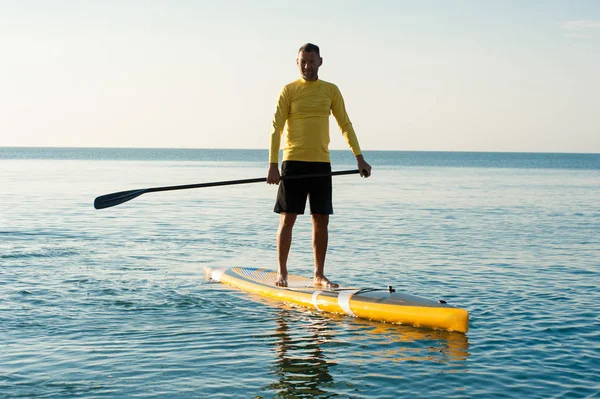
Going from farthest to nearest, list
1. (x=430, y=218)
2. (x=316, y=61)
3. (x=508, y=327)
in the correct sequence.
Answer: (x=430, y=218) → (x=316, y=61) → (x=508, y=327)

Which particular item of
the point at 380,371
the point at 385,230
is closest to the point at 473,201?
the point at 385,230

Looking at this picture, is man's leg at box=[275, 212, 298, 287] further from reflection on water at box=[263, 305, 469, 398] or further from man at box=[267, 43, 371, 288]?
reflection on water at box=[263, 305, 469, 398]

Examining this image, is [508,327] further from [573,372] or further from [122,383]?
[122,383]

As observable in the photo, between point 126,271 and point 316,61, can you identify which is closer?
point 316,61

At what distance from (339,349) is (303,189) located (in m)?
1.99

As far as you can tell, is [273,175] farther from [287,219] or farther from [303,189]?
[287,219]

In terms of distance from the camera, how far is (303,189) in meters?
7.74

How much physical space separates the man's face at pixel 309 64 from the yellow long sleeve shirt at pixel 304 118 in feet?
0.25

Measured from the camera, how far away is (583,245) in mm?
13656

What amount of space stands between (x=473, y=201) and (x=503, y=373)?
21073mm

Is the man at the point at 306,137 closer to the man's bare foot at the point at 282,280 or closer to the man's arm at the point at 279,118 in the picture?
the man's arm at the point at 279,118

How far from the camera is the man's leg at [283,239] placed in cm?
781

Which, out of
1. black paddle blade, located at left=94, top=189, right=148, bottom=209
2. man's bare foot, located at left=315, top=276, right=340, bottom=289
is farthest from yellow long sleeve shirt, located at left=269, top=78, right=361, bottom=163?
black paddle blade, located at left=94, top=189, right=148, bottom=209

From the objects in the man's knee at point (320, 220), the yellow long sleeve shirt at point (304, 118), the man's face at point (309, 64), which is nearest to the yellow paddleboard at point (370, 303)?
the man's knee at point (320, 220)
